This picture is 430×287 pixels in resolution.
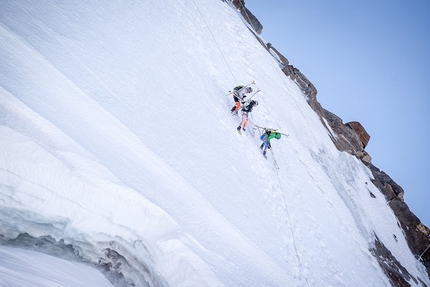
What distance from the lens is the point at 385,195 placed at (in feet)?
84.1

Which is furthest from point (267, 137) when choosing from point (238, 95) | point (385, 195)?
point (385, 195)

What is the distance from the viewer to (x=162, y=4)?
45.8 ft

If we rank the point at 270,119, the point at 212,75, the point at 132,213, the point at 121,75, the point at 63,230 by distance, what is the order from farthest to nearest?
the point at 270,119, the point at 212,75, the point at 121,75, the point at 132,213, the point at 63,230

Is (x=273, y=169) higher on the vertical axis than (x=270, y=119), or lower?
lower

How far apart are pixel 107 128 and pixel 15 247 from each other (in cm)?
266

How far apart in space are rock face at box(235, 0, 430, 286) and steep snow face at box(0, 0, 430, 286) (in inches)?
112

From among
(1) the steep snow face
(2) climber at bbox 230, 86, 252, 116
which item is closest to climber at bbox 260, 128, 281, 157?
(1) the steep snow face

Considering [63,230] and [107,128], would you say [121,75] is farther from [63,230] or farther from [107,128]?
[63,230]

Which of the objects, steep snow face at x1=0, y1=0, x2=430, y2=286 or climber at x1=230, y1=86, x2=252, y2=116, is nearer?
steep snow face at x1=0, y1=0, x2=430, y2=286

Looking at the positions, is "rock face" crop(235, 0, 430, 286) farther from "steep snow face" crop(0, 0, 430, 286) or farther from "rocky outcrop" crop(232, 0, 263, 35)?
"steep snow face" crop(0, 0, 430, 286)

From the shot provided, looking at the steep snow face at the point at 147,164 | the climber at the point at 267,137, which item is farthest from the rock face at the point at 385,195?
the climber at the point at 267,137

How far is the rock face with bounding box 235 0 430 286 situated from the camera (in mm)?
16342

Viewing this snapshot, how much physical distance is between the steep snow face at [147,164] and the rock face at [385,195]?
9.35 ft

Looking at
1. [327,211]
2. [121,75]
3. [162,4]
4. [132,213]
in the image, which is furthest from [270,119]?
[132,213]
